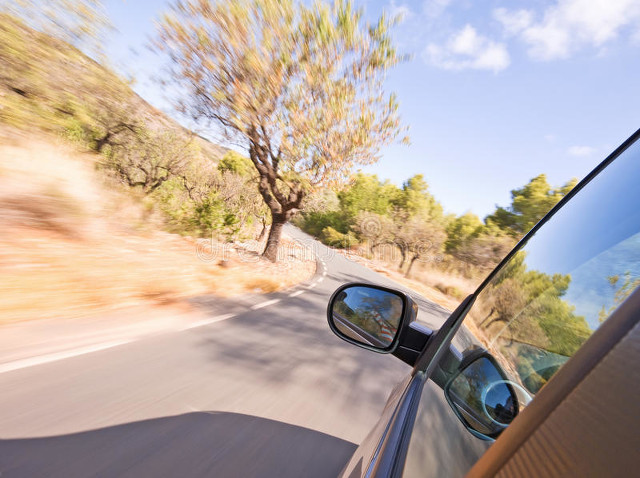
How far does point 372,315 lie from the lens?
1.89m

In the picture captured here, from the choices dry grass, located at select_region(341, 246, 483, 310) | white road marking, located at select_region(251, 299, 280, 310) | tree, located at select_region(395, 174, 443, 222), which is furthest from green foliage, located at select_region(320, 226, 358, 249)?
white road marking, located at select_region(251, 299, 280, 310)

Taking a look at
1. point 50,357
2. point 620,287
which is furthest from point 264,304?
point 620,287

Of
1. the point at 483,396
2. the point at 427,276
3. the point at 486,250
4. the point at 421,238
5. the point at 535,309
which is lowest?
the point at 427,276

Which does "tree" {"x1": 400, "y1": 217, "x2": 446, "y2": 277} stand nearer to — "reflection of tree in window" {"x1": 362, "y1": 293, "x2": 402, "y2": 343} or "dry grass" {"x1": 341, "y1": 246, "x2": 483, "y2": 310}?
"dry grass" {"x1": 341, "y1": 246, "x2": 483, "y2": 310}

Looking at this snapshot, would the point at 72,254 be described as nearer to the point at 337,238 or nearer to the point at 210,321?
the point at 210,321

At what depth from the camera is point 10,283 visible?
3680mm

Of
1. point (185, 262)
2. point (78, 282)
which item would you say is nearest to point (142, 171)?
point (185, 262)

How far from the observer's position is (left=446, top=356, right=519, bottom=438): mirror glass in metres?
0.82

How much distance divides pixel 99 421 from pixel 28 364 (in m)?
1.17

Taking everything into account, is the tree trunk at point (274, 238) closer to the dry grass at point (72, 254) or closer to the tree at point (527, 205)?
the dry grass at point (72, 254)

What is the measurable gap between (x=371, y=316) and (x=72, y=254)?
594 centimetres

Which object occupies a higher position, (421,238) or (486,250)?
(486,250)

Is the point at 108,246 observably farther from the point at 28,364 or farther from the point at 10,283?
the point at 28,364

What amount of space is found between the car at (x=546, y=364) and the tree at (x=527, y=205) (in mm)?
16496
